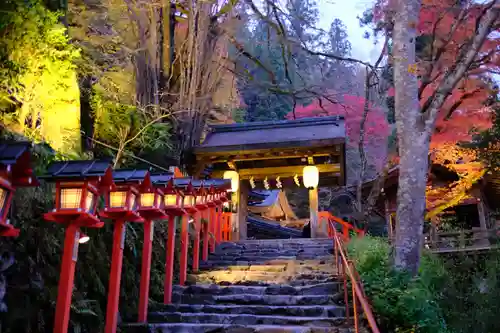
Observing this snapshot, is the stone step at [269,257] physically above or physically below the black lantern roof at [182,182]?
below

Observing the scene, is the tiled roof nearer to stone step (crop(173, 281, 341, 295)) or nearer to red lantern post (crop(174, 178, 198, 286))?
red lantern post (crop(174, 178, 198, 286))

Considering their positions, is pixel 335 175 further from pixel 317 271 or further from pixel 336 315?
pixel 336 315

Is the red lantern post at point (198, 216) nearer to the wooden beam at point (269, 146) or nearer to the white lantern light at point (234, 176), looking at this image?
the wooden beam at point (269, 146)

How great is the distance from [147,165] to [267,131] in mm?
6781

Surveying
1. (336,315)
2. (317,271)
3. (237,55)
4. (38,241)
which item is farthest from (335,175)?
(38,241)

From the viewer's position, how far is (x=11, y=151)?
146 inches

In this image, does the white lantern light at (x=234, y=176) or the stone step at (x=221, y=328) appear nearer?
the stone step at (x=221, y=328)

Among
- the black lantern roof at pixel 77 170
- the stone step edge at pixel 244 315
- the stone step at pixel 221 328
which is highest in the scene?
the black lantern roof at pixel 77 170

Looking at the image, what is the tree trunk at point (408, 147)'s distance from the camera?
8281 mm

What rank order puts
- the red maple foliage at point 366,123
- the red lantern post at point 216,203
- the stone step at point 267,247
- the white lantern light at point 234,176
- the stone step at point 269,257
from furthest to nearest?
the red maple foliage at point 366,123 → the white lantern light at point 234,176 → the stone step at point 267,247 → the stone step at point 269,257 → the red lantern post at point 216,203

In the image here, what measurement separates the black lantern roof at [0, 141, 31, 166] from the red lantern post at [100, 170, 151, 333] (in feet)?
6.94

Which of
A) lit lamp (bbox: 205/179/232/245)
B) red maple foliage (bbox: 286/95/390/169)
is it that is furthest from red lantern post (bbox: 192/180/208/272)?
red maple foliage (bbox: 286/95/390/169)

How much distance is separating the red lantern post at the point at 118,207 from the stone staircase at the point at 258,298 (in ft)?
3.76

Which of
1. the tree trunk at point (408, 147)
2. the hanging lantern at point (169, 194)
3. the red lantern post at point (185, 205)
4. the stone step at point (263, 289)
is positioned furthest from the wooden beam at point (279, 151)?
the hanging lantern at point (169, 194)
